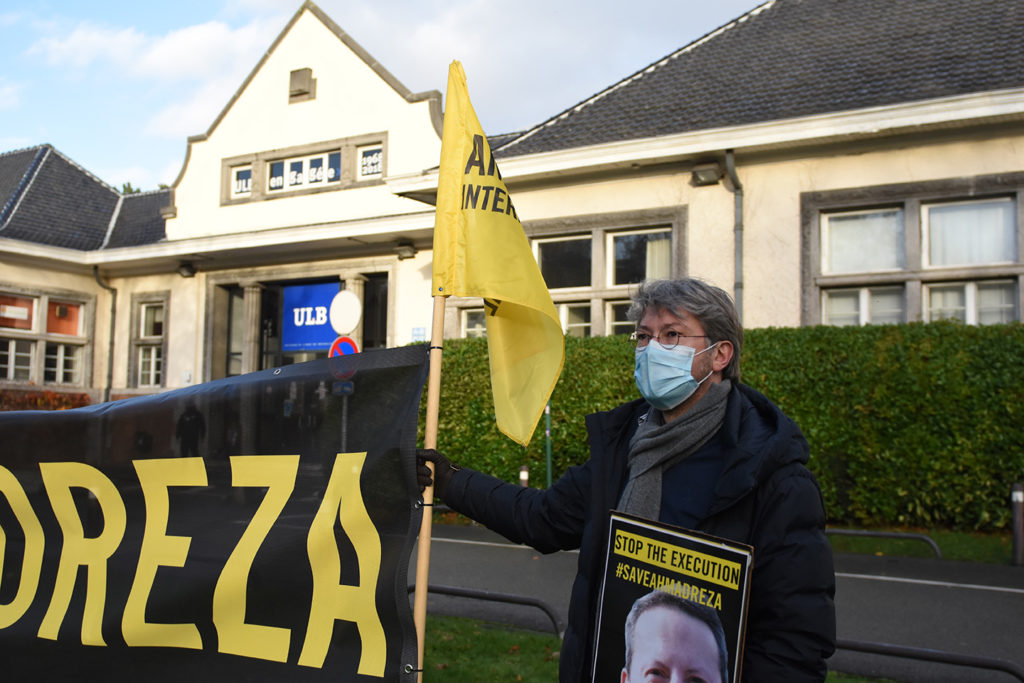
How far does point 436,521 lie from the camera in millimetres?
13414

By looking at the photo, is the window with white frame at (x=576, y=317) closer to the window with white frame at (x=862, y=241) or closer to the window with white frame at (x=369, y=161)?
the window with white frame at (x=862, y=241)

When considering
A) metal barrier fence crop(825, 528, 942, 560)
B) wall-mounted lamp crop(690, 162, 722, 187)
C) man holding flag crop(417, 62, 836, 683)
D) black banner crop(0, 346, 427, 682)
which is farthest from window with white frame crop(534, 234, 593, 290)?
black banner crop(0, 346, 427, 682)

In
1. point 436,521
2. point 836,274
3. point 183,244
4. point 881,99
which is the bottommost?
point 436,521

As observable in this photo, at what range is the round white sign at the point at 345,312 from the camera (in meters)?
11.7

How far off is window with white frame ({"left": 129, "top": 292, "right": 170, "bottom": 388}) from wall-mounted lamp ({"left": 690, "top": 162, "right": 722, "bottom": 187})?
1422 cm

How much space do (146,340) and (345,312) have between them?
39.0 feet

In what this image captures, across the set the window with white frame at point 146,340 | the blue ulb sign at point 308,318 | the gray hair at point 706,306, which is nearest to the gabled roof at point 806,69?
the blue ulb sign at point 308,318

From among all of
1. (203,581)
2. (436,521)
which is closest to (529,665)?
(203,581)

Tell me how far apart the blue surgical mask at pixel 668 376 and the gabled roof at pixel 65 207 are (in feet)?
71.6

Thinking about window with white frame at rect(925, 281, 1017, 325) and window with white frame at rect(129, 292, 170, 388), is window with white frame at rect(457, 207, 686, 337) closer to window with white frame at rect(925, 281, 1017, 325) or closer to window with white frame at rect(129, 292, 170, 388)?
window with white frame at rect(925, 281, 1017, 325)

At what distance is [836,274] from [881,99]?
2.64 meters

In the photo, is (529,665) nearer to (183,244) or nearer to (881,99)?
(881,99)

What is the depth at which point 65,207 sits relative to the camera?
76.3ft

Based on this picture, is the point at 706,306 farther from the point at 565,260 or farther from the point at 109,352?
the point at 109,352
